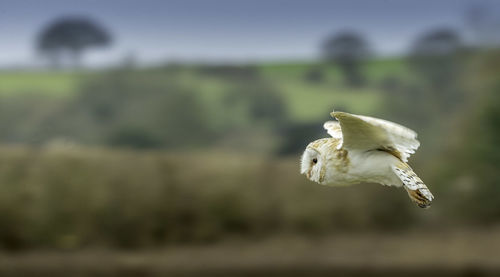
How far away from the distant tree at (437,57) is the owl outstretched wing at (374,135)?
15.7 m

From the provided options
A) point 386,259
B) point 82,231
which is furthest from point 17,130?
point 386,259

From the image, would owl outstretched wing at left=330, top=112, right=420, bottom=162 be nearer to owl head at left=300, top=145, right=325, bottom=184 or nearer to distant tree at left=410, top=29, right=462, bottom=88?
owl head at left=300, top=145, right=325, bottom=184

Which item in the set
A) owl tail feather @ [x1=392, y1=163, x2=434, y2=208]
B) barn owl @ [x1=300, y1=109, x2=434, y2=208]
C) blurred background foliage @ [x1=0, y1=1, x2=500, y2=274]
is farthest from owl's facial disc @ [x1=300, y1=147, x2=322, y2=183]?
blurred background foliage @ [x1=0, y1=1, x2=500, y2=274]

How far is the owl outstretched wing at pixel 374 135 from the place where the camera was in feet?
12.2

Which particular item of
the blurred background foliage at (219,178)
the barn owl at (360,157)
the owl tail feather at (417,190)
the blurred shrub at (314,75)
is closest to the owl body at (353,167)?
the barn owl at (360,157)

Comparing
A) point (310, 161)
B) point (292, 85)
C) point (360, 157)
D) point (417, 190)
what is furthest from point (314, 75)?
point (417, 190)

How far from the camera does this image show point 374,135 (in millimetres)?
4031

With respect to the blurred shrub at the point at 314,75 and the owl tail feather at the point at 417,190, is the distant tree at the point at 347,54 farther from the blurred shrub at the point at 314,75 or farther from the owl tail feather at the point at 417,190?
the owl tail feather at the point at 417,190

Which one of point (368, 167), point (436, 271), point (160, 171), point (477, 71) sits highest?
point (477, 71)

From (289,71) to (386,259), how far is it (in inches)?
436

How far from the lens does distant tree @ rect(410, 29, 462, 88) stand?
20.4m

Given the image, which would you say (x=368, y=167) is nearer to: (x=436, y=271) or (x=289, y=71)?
(x=436, y=271)

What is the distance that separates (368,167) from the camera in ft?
13.6

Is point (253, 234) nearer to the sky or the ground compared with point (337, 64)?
nearer to the ground
